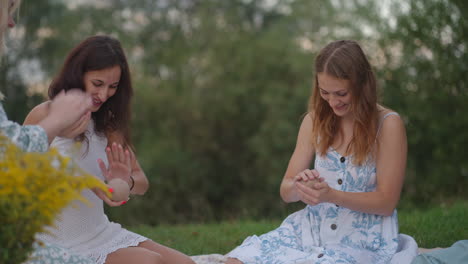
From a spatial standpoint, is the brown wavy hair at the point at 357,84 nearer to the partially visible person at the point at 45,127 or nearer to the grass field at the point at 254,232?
the grass field at the point at 254,232

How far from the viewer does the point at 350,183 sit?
4.18 m

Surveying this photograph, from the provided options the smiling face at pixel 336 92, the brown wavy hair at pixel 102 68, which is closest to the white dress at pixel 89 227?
the brown wavy hair at pixel 102 68

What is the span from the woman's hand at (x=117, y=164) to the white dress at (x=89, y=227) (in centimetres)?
23

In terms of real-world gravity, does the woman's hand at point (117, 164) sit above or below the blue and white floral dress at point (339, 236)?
above

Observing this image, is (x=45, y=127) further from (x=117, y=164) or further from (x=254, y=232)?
(x=254, y=232)

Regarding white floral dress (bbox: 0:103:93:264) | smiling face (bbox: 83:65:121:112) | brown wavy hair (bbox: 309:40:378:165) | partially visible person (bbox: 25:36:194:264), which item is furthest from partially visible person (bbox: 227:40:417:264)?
white floral dress (bbox: 0:103:93:264)

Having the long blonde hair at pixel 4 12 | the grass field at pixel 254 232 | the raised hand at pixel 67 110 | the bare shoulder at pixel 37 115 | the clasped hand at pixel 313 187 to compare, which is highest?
the long blonde hair at pixel 4 12

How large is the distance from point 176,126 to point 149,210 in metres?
3.16

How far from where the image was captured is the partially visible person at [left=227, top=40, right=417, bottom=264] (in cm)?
402

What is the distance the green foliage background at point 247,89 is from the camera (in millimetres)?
12930

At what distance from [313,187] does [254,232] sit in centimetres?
266

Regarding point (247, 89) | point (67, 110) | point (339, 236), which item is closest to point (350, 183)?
point (339, 236)

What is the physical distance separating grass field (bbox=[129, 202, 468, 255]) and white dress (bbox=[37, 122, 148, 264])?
5.59 feet

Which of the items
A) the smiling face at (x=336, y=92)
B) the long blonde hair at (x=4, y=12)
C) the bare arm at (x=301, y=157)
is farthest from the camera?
the bare arm at (x=301, y=157)
